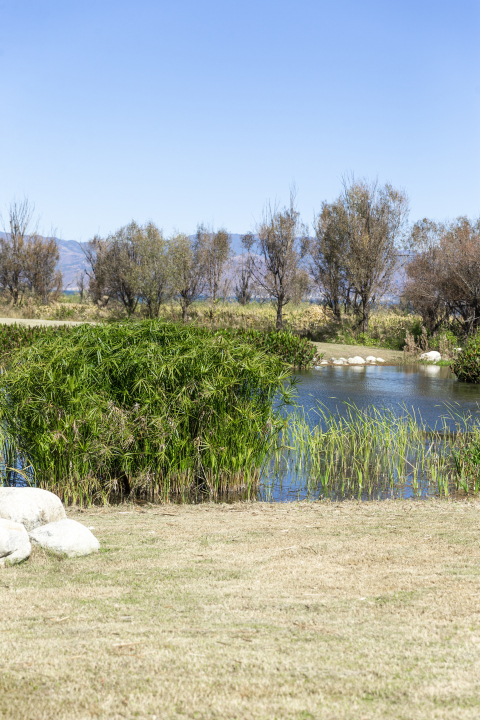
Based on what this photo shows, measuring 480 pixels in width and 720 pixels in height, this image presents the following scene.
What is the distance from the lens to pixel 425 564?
167 inches

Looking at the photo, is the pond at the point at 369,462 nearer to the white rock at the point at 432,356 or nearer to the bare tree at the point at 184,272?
the white rock at the point at 432,356

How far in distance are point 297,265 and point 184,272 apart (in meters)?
6.07

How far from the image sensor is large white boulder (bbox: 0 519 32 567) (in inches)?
167

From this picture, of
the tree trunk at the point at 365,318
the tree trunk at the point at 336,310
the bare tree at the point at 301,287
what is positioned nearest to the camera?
the tree trunk at the point at 365,318

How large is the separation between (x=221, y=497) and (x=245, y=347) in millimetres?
1736

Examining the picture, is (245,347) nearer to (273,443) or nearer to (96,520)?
(273,443)

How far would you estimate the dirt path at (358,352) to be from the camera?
1056 inches

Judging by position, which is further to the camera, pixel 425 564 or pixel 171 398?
pixel 171 398

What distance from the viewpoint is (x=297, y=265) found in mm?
33219

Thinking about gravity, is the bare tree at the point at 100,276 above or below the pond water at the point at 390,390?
above

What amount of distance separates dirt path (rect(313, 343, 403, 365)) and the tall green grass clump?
19.2 meters

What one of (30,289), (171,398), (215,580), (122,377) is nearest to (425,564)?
(215,580)

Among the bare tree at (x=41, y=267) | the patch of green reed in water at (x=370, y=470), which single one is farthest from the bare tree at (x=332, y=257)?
the patch of green reed in water at (x=370, y=470)

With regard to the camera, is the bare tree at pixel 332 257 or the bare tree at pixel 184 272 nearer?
the bare tree at pixel 332 257
